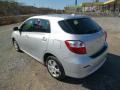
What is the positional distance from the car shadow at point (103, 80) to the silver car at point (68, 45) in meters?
0.36

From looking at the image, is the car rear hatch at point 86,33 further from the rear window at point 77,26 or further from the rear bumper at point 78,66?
the rear bumper at point 78,66

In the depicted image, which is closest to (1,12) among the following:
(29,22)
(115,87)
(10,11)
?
(10,11)

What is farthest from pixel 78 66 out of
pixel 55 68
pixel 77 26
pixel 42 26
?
pixel 42 26

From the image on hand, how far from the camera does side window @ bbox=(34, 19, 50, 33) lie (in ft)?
15.1

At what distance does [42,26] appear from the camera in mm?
4852

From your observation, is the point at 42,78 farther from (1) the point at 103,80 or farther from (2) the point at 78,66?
(1) the point at 103,80

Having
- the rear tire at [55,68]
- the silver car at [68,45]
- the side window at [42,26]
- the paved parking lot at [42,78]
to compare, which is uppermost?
the side window at [42,26]

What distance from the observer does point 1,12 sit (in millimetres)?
40156

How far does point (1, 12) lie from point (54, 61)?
39.2m

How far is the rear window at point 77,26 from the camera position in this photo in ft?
13.4

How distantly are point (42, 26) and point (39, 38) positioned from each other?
1.18 ft

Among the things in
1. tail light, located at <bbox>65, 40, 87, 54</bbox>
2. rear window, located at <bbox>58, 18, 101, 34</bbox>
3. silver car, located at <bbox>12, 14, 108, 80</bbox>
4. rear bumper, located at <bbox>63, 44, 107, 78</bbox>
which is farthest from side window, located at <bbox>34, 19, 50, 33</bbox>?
rear bumper, located at <bbox>63, 44, 107, 78</bbox>

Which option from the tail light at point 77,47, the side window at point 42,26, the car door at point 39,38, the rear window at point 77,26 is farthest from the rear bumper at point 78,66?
the side window at point 42,26

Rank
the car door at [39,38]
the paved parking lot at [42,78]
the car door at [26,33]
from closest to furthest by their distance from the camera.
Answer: the paved parking lot at [42,78] < the car door at [39,38] < the car door at [26,33]
